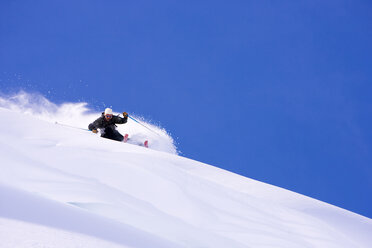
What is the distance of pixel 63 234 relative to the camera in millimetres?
655

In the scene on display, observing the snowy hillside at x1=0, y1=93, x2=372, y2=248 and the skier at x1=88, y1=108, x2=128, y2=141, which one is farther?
the skier at x1=88, y1=108, x2=128, y2=141

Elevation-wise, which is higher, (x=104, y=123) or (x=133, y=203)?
(x=104, y=123)

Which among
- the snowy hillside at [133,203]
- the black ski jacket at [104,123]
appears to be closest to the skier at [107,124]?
the black ski jacket at [104,123]

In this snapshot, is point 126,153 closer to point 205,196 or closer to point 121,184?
point 121,184

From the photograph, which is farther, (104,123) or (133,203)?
(104,123)

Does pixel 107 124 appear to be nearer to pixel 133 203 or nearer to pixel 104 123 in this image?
pixel 104 123

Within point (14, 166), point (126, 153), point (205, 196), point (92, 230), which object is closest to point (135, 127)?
point (126, 153)

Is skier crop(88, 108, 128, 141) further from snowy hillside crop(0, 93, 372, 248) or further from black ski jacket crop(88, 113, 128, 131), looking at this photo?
snowy hillside crop(0, 93, 372, 248)

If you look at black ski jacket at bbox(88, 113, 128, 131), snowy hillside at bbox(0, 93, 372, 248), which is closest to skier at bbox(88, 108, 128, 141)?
black ski jacket at bbox(88, 113, 128, 131)

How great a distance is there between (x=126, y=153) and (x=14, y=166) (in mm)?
843

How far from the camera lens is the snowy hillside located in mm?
729

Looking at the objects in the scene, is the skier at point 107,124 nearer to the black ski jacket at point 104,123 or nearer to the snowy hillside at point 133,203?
the black ski jacket at point 104,123

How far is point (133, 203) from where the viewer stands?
125cm

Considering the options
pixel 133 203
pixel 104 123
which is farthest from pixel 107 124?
pixel 133 203
